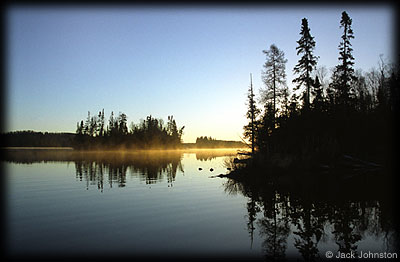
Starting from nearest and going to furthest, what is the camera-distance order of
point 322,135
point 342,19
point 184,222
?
1. point 184,222
2. point 322,135
3. point 342,19

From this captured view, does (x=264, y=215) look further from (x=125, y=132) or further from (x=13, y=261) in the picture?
(x=125, y=132)

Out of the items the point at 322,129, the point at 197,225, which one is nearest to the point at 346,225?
the point at 197,225

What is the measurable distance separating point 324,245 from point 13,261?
9.68 metres

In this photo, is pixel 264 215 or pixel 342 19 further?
pixel 342 19

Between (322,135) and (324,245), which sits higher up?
(322,135)

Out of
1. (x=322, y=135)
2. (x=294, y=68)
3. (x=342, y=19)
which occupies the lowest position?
(x=322, y=135)

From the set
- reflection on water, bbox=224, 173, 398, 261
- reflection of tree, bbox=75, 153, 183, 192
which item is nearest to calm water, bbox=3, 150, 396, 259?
reflection on water, bbox=224, 173, 398, 261

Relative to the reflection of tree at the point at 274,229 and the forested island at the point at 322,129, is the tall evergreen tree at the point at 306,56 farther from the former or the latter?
the reflection of tree at the point at 274,229

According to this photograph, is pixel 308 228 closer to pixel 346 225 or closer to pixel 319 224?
pixel 319 224

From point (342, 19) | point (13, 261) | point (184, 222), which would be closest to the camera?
point (13, 261)

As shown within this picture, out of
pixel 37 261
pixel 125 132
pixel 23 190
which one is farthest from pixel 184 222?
pixel 125 132

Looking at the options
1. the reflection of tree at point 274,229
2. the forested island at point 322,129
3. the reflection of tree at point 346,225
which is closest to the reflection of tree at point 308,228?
the reflection of tree at point 274,229

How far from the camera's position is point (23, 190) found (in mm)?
18266

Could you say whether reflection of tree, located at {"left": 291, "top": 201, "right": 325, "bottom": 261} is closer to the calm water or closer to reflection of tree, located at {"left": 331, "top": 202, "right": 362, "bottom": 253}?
the calm water
